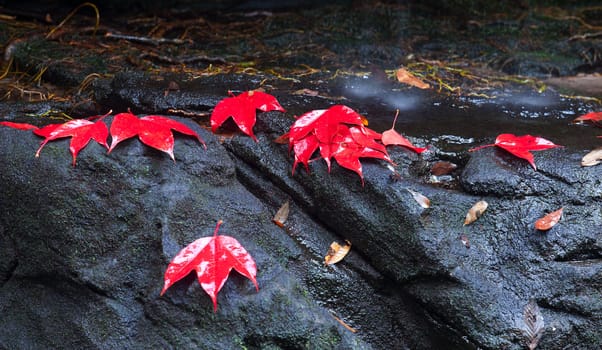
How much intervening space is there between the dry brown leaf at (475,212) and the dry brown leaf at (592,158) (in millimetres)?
497

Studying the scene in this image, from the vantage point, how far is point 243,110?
2.64 m

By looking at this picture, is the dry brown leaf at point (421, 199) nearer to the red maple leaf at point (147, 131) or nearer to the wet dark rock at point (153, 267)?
the wet dark rock at point (153, 267)

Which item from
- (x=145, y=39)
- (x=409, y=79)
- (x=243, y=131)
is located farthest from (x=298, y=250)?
(x=145, y=39)

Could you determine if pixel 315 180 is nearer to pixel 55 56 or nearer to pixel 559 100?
pixel 559 100

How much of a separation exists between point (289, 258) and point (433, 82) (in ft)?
6.32

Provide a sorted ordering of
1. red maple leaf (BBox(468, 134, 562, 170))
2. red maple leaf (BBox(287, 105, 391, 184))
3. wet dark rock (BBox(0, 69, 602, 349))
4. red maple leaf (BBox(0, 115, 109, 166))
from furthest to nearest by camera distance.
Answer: red maple leaf (BBox(468, 134, 562, 170)) < red maple leaf (BBox(287, 105, 391, 184)) < red maple leaf (BBox(0, 115, 109, 166)) < wet dark rock (BBox(0, 69, 602, 349))

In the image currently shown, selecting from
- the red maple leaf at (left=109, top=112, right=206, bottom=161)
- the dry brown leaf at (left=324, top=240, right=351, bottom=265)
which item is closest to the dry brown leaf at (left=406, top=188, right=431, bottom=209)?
the dry brown leaf at (left=324, top=240, right=351, bottom=265)

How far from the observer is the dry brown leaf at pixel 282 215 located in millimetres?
2498

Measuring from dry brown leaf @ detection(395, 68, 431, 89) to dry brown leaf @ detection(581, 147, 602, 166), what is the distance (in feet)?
4.26

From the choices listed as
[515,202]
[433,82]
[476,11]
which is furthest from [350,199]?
[476,11]

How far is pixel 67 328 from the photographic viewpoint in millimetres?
2225

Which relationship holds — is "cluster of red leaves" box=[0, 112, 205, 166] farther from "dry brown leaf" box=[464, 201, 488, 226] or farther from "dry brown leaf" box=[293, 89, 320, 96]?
"dry brown leaf" box=[464, 201, 488, 226]

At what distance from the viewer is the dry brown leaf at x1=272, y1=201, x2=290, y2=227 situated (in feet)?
8.20

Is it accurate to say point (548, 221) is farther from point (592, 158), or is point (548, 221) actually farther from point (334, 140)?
point (334, 140)
